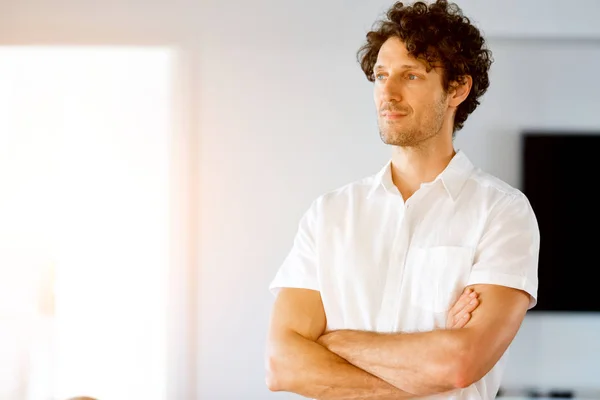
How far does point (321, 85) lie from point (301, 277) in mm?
Result: 1779

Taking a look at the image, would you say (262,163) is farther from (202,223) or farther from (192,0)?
(192,0)

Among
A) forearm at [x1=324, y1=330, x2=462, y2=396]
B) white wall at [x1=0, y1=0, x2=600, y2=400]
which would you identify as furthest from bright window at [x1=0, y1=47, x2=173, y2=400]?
forearm at [x1=324, y1=330, x2=462, y2=396]

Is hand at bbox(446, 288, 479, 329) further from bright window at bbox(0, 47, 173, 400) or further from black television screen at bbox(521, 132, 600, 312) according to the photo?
bright window at bbox(0, 47, 173, 400)

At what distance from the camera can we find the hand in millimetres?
1763

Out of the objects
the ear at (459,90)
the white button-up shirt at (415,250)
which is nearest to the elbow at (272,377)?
the white button-up shirt at (415,250)

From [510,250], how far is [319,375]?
0.56 meters

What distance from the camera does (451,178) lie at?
6.51 ft

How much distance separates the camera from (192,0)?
3.62 metres

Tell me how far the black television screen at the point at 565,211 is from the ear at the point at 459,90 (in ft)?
4.91

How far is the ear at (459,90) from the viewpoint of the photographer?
2.08 metres

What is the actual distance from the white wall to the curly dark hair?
4.38 feet

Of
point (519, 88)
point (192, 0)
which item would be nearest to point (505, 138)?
point (519, 88)

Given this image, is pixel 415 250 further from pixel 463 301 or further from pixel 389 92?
pixel 389 92

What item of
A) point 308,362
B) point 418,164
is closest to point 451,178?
point 418,164
